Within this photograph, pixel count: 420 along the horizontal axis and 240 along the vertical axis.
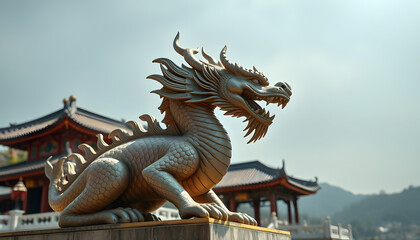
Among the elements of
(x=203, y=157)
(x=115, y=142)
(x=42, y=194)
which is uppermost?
(x=42, y=194)

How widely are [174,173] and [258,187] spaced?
1746 centimetres

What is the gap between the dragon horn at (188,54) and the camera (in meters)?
3.84

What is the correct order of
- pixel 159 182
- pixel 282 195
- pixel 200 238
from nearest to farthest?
pixel 200 238
pixel 159 182
pixel 282 195

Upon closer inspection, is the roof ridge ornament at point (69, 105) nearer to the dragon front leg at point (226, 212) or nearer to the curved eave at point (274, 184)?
the curved eave at point (274, 184)

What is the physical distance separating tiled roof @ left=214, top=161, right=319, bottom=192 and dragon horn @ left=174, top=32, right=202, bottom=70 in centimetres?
1589

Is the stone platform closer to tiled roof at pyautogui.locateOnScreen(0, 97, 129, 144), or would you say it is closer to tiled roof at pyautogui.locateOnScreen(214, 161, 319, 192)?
tiled roof at pyautogui.locateOnScreen(0, 97, 129, 144)

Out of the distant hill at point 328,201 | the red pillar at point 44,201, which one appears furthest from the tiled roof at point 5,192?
the distant hill at point 328,201

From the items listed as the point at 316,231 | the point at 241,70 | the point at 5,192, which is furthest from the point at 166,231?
the point at 5,192

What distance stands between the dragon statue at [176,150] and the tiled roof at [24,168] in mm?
13982

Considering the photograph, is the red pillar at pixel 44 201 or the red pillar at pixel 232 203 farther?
the red pillar at pixel 232 203

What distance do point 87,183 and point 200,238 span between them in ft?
4.40

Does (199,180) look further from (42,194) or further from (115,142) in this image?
(42,194)

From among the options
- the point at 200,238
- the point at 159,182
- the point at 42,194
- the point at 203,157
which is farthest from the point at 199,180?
the point at 42,194

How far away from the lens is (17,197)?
575 inches
